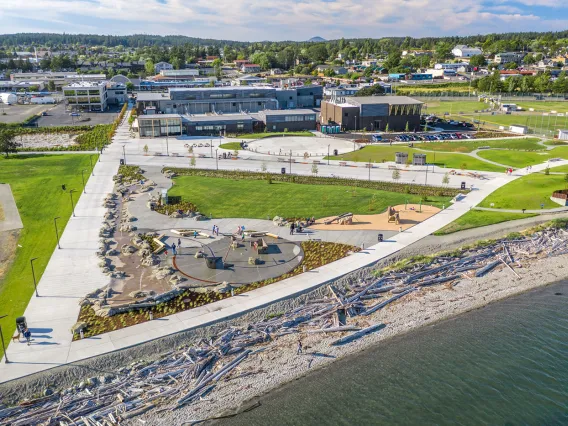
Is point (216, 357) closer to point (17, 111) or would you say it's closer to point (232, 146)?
point (232, 146)

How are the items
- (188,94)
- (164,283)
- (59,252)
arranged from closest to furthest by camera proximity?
1. (164,283)
2. (59,252)
3. (188,94)

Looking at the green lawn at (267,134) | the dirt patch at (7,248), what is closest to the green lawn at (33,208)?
the dirt patch at (7,248)

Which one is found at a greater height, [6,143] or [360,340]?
[6,143]

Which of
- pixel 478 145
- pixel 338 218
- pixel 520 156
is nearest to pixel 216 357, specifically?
pixel 338 218

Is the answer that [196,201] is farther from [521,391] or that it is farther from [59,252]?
[521,391]

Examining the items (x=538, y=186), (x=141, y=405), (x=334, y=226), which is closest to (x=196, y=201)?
(x=334, y=226)
